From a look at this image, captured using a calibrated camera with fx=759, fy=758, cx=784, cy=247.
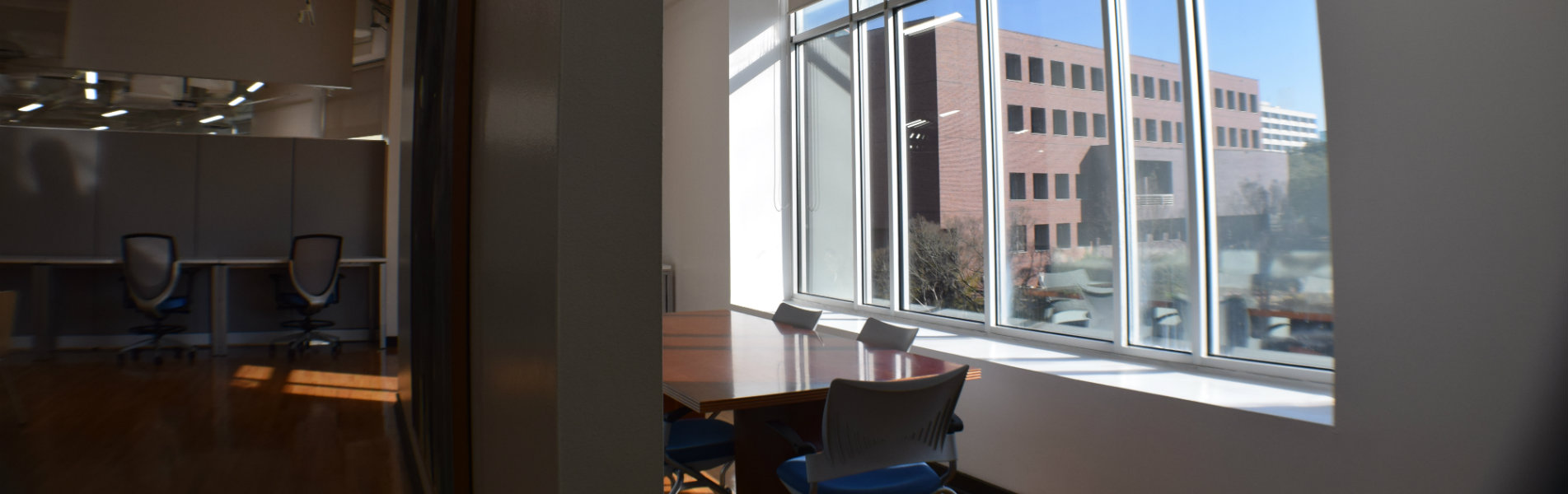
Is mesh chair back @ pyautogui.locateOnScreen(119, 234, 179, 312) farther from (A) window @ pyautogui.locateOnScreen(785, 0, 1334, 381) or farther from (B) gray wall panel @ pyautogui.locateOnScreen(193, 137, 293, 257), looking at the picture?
Result: (A) window @ pyautogui.locateOnScreen(785, 0, 1334, 381)

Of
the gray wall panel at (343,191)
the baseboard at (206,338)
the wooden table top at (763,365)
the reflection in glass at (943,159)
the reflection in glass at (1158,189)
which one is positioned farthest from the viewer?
the gray wall panel at (343,191)

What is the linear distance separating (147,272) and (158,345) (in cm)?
60

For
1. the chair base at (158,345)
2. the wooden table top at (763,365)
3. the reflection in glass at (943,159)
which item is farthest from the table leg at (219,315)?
the reflection in glass at (943,159)

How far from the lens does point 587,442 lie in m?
1.03

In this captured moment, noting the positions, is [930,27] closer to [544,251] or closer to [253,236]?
[544,251]

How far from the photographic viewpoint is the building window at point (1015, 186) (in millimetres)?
4262

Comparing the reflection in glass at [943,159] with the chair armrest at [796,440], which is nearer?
the chair armrest at [796,440]

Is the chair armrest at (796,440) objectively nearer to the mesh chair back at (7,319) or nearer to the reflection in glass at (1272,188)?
the mesh chair back at (7,319)

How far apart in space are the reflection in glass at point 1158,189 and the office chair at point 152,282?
6.63m

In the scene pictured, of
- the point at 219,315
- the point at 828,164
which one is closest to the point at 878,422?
the point at 828,164

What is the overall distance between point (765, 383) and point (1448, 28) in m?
2.27

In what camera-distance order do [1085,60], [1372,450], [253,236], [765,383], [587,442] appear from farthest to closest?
[253,236] → [1085,60] → [765,383] → [1372,450] → [587,442]

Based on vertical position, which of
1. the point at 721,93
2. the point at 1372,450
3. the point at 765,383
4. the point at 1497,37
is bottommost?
the point at 1372,450

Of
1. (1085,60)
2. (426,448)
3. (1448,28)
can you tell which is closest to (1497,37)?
(1448,28)
